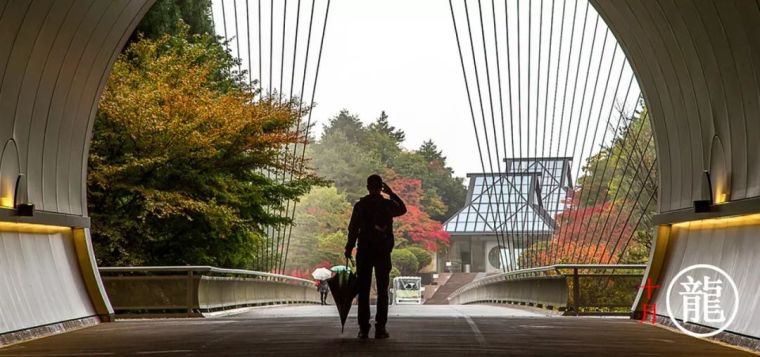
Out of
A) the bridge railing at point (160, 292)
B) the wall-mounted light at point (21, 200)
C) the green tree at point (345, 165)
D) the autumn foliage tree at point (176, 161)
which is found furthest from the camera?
the green tree at point (345, 165)

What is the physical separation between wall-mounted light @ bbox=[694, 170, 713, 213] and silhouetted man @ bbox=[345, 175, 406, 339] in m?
3.49

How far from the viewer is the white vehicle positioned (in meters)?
68.5

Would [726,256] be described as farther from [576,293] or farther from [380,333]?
[576,293]

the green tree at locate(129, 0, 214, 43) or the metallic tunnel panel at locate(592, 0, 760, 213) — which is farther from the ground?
the green tree at locate(129, 0, 214, 43)

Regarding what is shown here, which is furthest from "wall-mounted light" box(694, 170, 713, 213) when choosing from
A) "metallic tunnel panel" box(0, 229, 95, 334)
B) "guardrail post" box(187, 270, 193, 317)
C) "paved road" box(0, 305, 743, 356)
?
"guardrail post" box(187, 270, 193, 317)

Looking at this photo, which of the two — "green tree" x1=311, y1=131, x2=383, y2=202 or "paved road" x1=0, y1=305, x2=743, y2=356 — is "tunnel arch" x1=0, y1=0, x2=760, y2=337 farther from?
"green tree" x1=311, y1=131, x2=383, y2=202

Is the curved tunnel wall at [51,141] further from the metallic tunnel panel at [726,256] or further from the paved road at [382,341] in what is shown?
the metallic tunnel panel at [726,256]

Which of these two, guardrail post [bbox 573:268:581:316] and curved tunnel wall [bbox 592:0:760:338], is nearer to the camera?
curved tunnel wall [bbox 592:0:760:338]

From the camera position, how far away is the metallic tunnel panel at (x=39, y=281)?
1200 centimetres

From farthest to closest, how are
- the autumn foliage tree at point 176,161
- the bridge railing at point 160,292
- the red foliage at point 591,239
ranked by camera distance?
1. the red foliage at point 591,239
2. the autumn foliage tree at point 176,161
3. the bridge railing at point 160,292

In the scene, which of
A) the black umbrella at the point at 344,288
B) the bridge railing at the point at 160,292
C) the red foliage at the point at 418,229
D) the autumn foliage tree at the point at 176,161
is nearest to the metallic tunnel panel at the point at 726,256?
the black umbrella at the point at 344,288

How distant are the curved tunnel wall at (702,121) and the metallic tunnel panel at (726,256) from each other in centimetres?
1

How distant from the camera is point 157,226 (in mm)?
26172

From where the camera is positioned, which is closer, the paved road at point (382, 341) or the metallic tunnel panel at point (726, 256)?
the paved road at point (382, 341)
